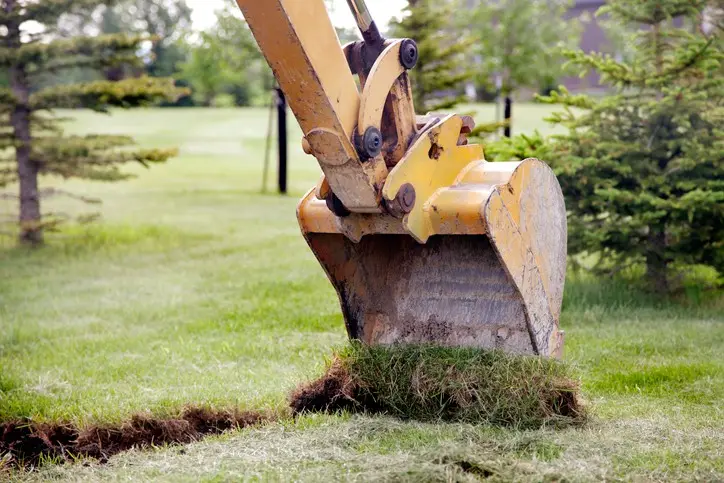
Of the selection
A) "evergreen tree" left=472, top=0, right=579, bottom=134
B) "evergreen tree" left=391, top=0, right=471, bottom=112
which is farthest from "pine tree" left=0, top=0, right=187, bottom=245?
"evergreen tree" left=472, top=0, right=579, bottom=134

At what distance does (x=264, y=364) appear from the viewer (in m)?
6.46

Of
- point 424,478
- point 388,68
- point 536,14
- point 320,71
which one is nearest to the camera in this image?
point 424,478

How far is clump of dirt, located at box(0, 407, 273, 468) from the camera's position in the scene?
195 inches

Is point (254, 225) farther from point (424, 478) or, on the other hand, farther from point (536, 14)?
point (536, 14)

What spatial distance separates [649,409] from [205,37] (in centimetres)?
1976

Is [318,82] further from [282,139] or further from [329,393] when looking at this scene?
[282,139]

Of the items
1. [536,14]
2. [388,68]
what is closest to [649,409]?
[388,68]

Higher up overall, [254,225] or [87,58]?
[87,58]

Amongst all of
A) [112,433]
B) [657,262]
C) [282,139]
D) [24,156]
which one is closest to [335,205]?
[112,433]

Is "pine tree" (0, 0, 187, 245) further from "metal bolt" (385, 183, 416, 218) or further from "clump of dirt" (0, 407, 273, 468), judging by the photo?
"metal bolt" (385, 183, 416, 218)

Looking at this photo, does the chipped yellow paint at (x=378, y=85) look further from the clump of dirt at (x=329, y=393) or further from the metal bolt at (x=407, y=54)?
the clump of dirt at (x=329, y=393)

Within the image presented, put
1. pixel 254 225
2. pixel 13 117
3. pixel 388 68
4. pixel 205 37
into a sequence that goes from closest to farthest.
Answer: pixel 388 68 < pixel 13 117 < pixel 254 225 < pixel 205 37

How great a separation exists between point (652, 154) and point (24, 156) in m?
8.17

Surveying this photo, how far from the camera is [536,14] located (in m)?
32.2
